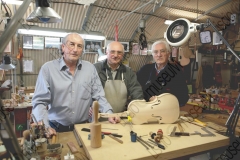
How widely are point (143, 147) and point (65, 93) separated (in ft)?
3.43

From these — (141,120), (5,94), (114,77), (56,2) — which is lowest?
(5,94)

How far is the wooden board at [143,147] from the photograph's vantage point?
3.83ft

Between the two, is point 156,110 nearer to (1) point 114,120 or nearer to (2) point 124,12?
(1) point 114,120

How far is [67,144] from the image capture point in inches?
55.2

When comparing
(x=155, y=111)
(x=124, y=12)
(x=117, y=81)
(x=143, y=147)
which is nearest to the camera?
(x=143, y=147)

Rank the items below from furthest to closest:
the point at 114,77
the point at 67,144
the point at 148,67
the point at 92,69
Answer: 1. the point at 148,67
2. the point at 114,77
3. the point at 92,69
4. the point at 67,144

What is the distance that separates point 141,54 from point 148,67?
199 inches

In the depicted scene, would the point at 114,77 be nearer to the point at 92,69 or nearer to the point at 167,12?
the point at 92,69

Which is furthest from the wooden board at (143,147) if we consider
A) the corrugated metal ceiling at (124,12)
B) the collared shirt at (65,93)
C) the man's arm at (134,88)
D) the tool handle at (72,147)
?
the corrugated metal ceiling at (124,12)

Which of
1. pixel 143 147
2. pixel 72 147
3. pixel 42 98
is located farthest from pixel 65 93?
pixel 143 147

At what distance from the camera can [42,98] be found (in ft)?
5.87

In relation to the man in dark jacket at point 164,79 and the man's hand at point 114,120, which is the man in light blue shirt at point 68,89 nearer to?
the man's hand at point 114,120

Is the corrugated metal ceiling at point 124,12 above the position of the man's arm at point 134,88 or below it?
above

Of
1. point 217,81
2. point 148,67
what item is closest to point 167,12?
point 217,81
